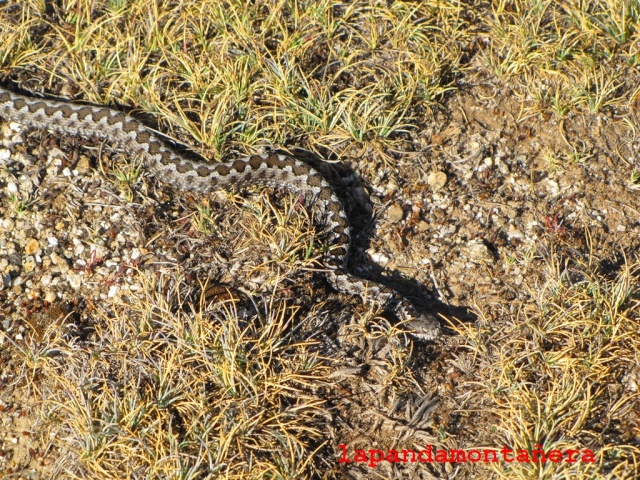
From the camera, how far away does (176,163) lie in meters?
6.20

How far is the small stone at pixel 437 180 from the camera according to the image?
6.38m

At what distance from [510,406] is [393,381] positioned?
35.9 inches

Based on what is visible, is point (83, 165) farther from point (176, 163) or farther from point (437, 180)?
point (437, 180)

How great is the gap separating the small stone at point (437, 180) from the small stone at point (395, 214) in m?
0.42

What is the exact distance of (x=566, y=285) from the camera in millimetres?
5566

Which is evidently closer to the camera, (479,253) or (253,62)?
(479,253)

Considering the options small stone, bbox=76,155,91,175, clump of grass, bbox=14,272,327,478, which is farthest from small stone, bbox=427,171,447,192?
small stone, bbox=76,155,91,175

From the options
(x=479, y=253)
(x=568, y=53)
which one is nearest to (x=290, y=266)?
(x=479, y=253)

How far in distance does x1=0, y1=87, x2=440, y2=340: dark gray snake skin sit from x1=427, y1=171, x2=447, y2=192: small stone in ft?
3.19

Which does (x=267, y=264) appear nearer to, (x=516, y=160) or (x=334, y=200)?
(x=334, y=200)

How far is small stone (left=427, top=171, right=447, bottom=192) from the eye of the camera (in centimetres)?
638

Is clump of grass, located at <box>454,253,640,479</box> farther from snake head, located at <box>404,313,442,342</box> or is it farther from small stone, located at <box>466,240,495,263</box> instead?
small stone, located at <box>466,240,495,263</box>

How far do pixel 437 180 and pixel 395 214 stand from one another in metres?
0.57

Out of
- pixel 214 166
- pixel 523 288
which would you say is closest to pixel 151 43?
pixel 214 166
